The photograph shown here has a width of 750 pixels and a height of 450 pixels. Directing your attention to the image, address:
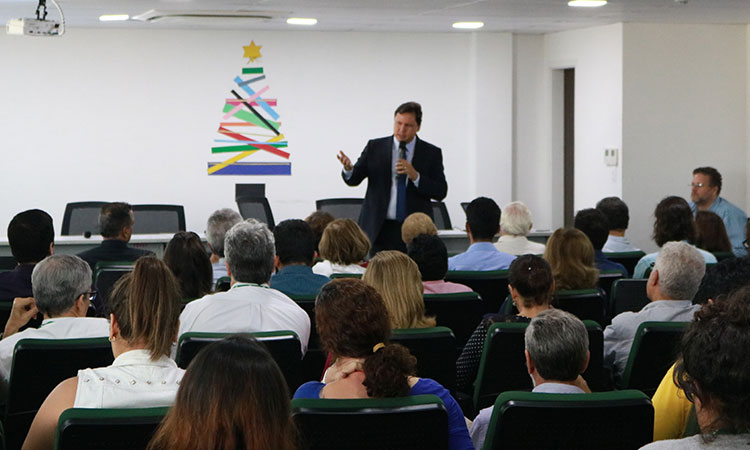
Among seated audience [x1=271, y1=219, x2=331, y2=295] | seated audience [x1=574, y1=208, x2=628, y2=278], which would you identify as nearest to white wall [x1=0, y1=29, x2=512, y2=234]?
seated audience [x1=574, y1=208, x2=628, y2=278]

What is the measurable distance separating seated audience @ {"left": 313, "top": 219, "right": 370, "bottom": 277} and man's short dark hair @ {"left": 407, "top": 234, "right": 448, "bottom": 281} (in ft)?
2.02

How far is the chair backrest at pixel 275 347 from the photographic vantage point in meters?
3.26

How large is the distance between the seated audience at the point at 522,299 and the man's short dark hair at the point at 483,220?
6.02 ft

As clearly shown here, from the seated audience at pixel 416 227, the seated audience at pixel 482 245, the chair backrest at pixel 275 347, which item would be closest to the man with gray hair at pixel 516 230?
the seated audience at pixel 482 245

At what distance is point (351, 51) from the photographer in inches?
444

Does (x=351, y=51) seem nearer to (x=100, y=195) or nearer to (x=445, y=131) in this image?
(x=445, y=131)

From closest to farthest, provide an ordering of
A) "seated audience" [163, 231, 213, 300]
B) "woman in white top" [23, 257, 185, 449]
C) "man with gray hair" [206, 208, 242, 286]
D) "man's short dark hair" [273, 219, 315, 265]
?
"woman in white top" [23, 257, 185, 449] < "seated audience" [163, 231, 213, 300] < "man's short dark hair" [273, 219, 315, 265] < "man with gray hair" [206, 208, 242, 286]

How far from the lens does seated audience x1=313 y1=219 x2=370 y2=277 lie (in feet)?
17.3

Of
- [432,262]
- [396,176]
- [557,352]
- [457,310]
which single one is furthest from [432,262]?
[396,176]

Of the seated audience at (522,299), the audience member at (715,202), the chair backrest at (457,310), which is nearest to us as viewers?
the seated audience at (522,299)

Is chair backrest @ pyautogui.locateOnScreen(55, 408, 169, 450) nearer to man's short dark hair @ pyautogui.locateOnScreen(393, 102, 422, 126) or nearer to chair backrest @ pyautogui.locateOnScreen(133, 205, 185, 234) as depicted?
man's short dark hair @ pyautogui.locateOnScreen(393, 102, 422, 126)

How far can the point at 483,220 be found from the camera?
5859 mm

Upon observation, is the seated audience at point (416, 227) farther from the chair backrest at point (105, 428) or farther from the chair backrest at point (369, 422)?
the chair backrest at point (105, 428)

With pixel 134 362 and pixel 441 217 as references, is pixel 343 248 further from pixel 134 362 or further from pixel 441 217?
pixel 441 217
